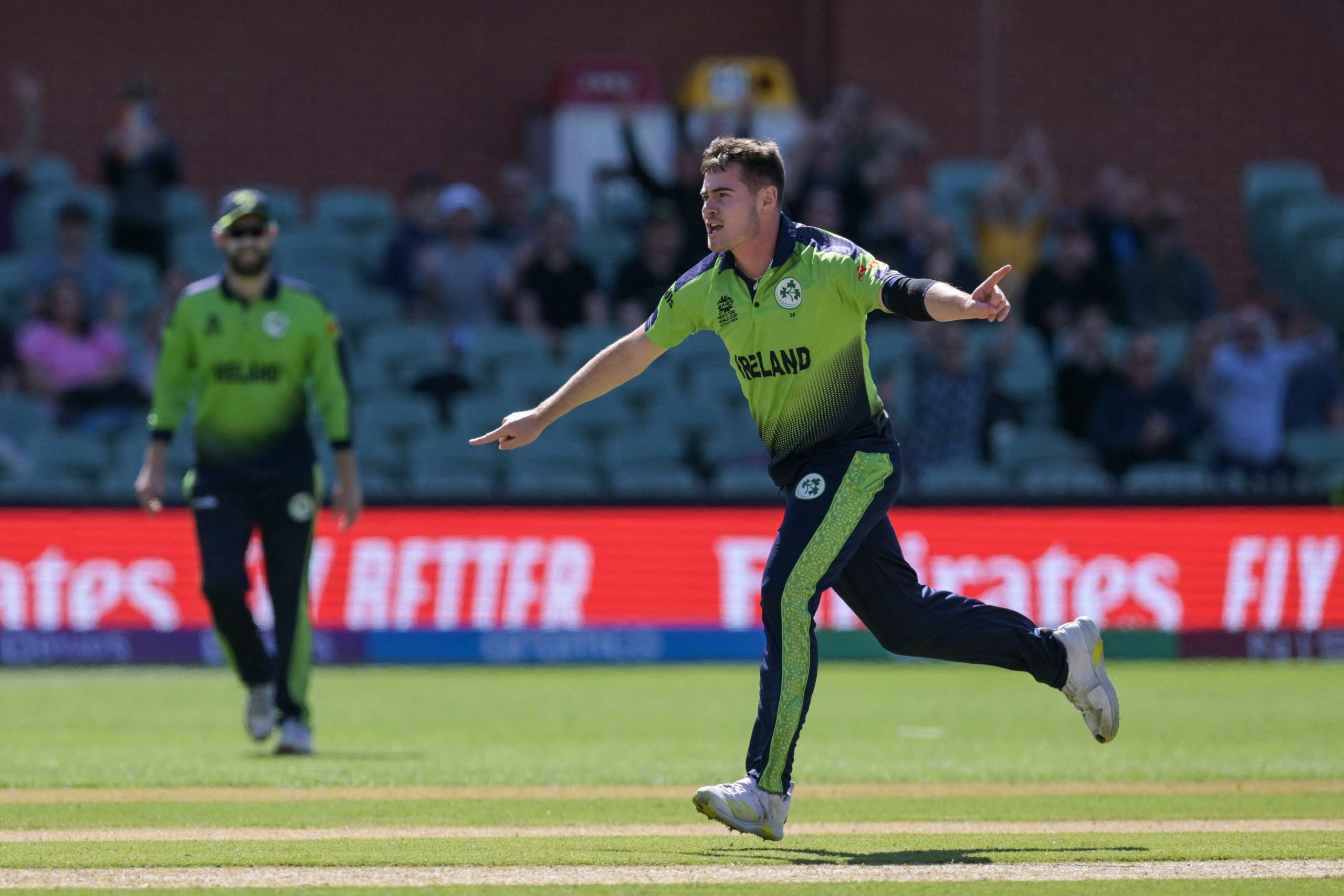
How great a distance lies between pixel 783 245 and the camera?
6.53 metres

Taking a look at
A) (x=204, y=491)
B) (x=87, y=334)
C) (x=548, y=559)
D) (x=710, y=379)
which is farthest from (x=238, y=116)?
(x=204, y=491)

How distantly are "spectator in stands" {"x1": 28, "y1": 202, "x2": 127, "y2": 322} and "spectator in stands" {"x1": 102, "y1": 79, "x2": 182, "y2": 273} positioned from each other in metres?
A: 0.72

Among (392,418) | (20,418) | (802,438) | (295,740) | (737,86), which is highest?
(737,86)

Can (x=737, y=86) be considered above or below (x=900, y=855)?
above

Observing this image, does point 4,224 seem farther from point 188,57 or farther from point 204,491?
point 204,491

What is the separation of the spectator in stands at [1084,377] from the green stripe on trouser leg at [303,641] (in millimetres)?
9066

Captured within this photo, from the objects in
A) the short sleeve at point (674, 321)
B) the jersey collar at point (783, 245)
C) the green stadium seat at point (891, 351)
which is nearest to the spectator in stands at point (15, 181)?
the green stadium seat at point (891, 351)

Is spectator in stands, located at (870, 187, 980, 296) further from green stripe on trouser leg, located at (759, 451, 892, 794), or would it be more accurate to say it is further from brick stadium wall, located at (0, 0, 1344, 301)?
green stripe on trouser leg, located at (759, 451, 892, 794)

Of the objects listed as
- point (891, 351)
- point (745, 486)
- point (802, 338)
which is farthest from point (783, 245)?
point (891, 351)

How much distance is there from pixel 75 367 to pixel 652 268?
4.84 meters

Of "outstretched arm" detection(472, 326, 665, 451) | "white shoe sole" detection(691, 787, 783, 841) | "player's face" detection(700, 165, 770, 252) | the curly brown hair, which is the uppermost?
the curly brown hair

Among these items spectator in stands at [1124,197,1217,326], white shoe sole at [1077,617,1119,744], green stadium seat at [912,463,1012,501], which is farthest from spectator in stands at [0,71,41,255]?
white shoe sole at [1077,617,1119,744]

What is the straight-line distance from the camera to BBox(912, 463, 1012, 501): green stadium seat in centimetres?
1480

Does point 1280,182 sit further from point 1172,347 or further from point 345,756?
point 345,756
